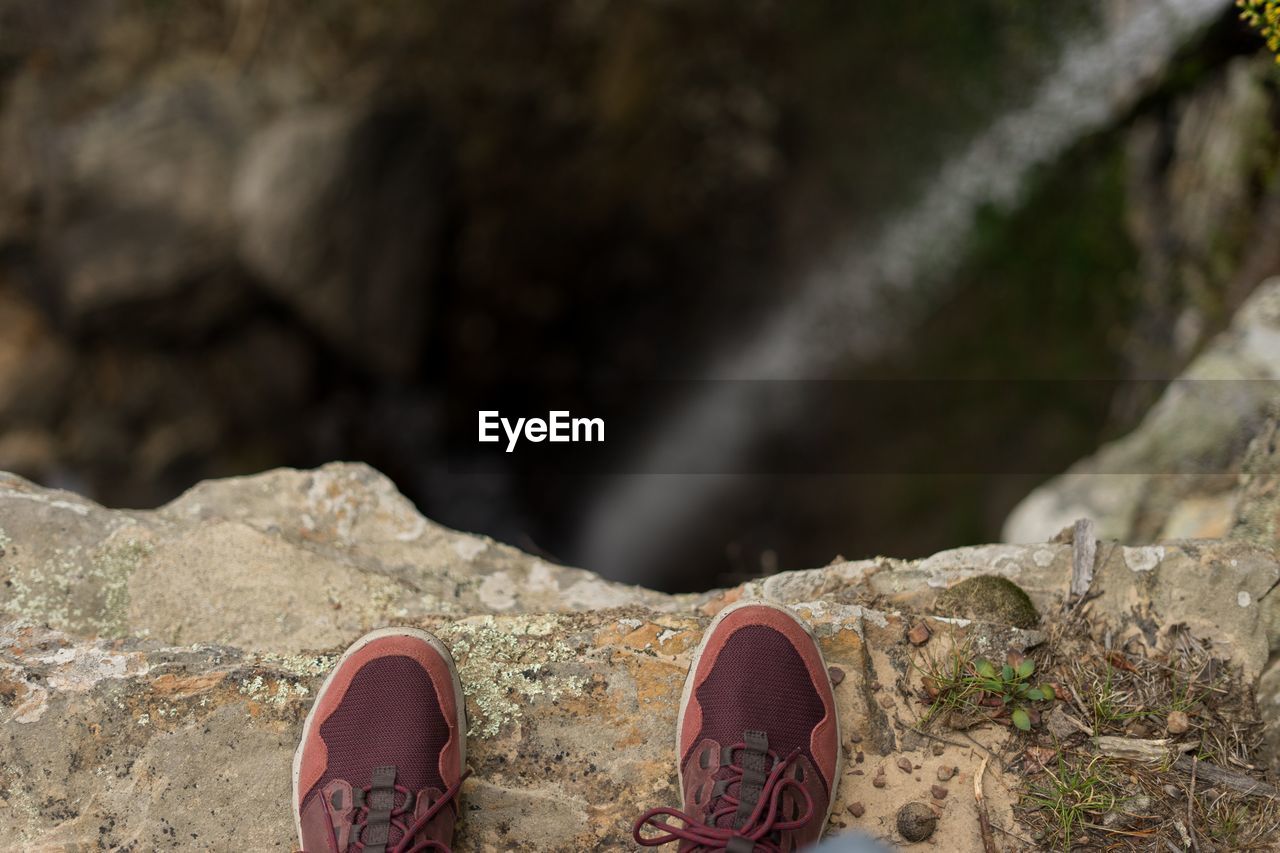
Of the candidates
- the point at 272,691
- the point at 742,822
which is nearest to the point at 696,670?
the point at 742,822

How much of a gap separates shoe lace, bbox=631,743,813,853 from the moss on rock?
0.45m

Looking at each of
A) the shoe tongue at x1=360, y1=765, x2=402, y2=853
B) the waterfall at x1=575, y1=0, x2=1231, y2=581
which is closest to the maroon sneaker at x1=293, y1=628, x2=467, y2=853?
the shoe tongue at x1=360, y1=765, x2=402, y2=853

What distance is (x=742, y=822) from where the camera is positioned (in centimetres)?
163

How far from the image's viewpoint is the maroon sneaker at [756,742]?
1.62 meters

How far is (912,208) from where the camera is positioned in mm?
4637

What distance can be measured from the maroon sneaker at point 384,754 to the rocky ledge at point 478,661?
0.23 ft

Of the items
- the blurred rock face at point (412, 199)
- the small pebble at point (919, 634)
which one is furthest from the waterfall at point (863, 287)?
the small pebble at point (919, 634)

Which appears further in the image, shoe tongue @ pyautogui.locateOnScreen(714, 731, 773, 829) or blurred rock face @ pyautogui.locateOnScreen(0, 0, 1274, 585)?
blurred rock face @ pyautogui.locateOnScreen(0, 0, 1274, 585)

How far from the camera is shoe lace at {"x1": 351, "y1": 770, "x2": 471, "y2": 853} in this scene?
1.60 metres

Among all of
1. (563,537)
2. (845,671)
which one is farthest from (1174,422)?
(563,537)

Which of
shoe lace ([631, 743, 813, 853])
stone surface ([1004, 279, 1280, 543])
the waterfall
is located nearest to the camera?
shoe lace ([631, 743, 813, 853])

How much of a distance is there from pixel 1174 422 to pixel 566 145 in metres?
3.43

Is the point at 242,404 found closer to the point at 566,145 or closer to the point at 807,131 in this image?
the point at 566,145

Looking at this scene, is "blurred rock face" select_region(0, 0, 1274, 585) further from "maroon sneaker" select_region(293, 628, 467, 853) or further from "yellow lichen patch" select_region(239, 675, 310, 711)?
"yellow lichen patch" select_region(239, 675, 310, 711)
